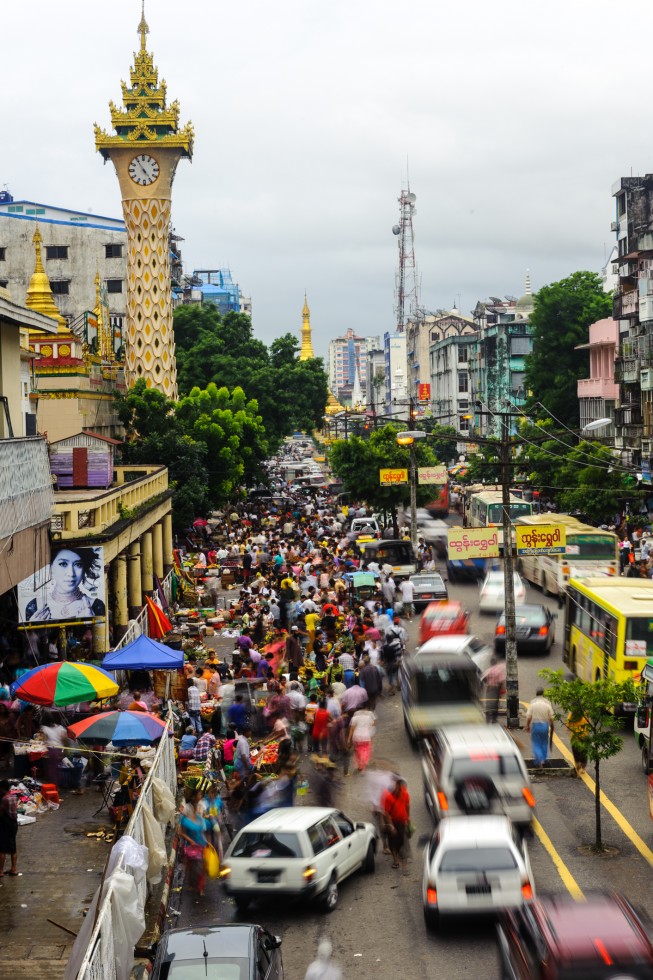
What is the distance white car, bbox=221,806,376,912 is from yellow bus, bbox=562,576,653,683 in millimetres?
9448

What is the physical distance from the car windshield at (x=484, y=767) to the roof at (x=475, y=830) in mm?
1891

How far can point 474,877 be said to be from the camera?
14.3 meters

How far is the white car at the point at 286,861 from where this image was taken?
15.1 metres

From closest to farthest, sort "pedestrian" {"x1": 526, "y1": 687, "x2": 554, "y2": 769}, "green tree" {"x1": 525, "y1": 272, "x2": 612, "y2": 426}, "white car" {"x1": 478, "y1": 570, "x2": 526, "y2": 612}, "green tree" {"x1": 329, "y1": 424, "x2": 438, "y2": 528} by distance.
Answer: "pedestrian" {"x1": 526, "y1": 687, "x2": 554, "y2": 769}, "white car" {"x1": 478, "y1": 570, "x2": 526, "y2": 612}, "green tree" {"x1": 329, "y1": 424, "x2": 438, "y2": 528}, "green tree" {"x1": 525, "y1": 272, "x2": 612, "y2": 426}

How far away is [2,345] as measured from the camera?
60.2 ft

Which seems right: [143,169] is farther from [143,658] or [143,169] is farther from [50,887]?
[50,887]

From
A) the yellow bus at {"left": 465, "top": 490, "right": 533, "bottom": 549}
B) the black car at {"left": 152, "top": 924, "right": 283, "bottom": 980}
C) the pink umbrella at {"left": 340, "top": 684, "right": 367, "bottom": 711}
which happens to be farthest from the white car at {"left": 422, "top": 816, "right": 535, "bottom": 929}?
the yellow bus at {"left": 465, "top": 490, "right": 533, "bottom": 549}

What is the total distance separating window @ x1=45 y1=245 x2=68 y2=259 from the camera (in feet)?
254

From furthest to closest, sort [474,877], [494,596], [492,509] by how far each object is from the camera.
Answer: [492,509], [494,596], [474,877]

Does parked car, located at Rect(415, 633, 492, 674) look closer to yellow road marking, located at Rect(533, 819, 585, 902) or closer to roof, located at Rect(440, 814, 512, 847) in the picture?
yellow road marking, located at Rect(533, 819, 585, 902)

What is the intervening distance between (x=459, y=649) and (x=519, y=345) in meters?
92.1

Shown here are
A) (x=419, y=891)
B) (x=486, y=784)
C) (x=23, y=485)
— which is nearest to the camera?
(x=23, y=485)

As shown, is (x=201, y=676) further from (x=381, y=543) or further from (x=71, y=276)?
(x=71, y=276)

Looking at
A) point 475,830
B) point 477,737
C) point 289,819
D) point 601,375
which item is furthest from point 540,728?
point 601,375
